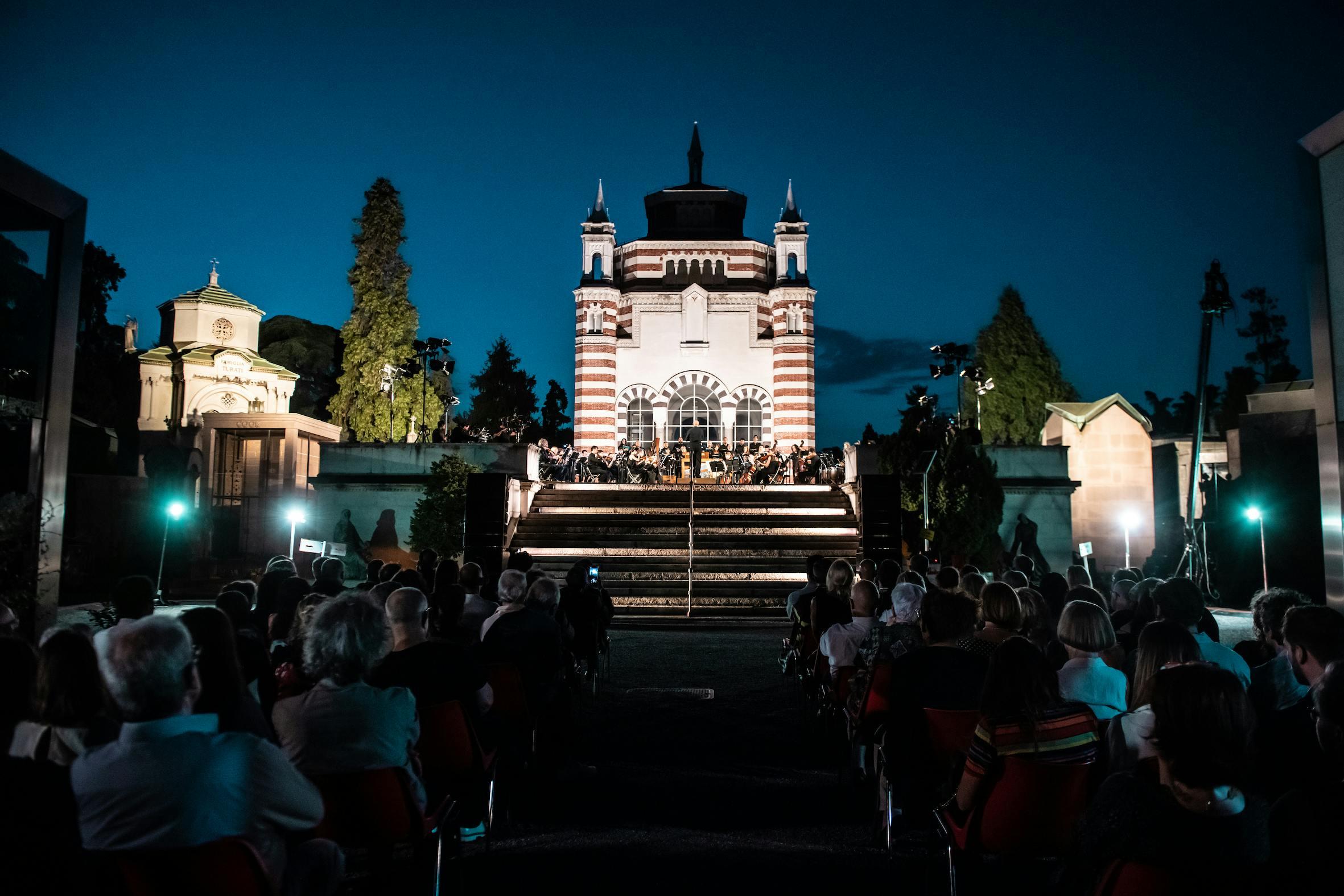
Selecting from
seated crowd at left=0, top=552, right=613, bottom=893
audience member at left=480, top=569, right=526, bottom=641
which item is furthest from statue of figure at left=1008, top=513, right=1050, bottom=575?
seated crowd at left=0, top=552, right=613, bottom=893

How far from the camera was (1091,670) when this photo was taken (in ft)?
14.8

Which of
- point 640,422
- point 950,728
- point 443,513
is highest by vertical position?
point 640,422

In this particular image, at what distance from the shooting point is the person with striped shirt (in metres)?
3.50

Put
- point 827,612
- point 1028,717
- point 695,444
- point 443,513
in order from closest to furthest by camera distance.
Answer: point 1028,717 < point 827,612 < point 443,513 < point 695,444

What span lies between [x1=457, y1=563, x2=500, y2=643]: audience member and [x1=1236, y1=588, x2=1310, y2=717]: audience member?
Answer: 512 centimetres

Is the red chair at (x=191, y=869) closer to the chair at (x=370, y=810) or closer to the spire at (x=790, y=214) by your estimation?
the chair at (x=370, y=810)

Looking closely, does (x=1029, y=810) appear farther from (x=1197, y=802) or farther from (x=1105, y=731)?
(x=1197, y=802)

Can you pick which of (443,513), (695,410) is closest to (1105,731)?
(443,513)

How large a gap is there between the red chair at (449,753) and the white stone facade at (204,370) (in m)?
30.1

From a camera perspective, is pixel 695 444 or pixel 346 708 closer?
pixel 346 708

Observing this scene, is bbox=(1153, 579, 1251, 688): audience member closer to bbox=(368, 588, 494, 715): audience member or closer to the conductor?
bbox=(368, 588, 494, 715): audience member

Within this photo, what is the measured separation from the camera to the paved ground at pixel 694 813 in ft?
15.5

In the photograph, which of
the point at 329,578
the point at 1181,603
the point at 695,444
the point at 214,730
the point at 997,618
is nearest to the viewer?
the point at 214,730

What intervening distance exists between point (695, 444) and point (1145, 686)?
21.8 m
